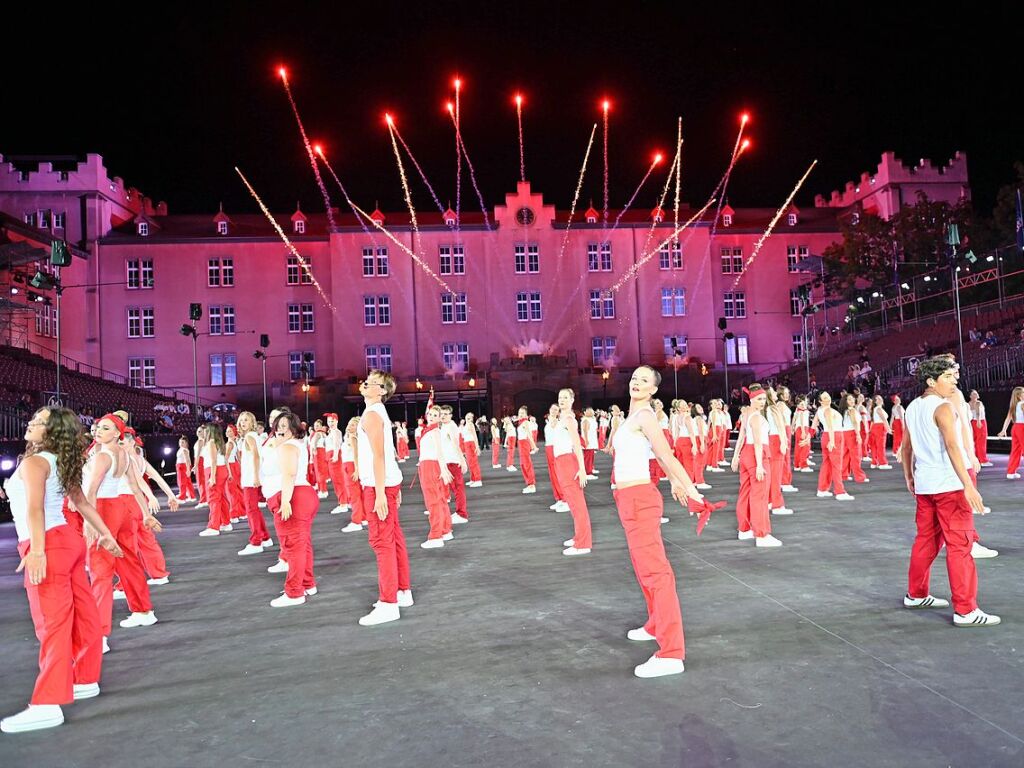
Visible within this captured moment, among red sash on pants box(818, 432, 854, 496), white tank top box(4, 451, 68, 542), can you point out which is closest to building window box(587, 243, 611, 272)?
red sash on pants box(818, 432, 854, 496)

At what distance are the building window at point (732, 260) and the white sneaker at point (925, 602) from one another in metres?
50.2

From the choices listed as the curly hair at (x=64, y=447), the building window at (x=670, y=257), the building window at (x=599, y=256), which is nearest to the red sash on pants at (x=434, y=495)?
the curly hair at (x=64, y=447)

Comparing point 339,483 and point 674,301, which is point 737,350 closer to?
point 674,301

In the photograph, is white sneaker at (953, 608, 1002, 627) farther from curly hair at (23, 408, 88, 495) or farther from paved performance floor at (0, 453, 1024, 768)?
curly hair at (23, 408, 88, 495)

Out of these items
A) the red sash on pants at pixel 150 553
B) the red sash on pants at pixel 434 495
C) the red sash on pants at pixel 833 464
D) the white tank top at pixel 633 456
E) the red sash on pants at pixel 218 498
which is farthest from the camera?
the red sash on pants at pixel 833 464

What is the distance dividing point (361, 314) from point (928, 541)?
47.0 meters

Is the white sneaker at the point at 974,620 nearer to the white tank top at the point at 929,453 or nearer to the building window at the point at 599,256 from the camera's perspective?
the white tank top at the point at 929,453

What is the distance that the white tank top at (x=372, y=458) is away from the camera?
6648 millimetres

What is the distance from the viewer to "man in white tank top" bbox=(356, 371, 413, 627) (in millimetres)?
6547

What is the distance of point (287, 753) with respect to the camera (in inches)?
157

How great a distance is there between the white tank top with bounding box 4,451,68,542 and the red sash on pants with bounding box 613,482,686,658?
3.39m

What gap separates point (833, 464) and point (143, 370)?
149ft

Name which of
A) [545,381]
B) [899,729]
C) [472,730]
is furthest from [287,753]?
[545,381]

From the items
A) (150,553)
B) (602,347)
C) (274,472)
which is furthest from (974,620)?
(602,347)
